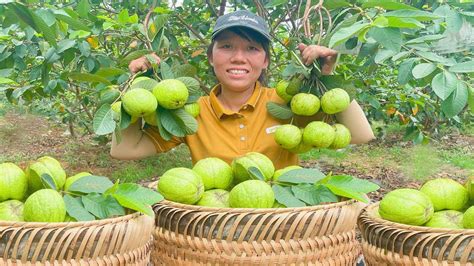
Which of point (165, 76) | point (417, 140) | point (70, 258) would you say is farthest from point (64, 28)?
point (417, 140)

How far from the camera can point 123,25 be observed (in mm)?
2006

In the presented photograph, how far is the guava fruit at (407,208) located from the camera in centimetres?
111

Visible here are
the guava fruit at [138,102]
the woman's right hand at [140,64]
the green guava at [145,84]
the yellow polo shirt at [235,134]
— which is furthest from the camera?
the yellow polo shirt at [235,134]

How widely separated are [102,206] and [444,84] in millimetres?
856

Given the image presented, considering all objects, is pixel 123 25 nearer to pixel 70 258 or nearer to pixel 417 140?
pixel 70 258

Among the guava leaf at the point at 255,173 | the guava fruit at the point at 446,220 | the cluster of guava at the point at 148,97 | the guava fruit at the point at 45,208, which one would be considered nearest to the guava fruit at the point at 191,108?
the cluster of guava at the point at 148,97

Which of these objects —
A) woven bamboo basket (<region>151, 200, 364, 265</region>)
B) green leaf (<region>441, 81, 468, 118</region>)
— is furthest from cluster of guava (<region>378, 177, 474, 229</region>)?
green leaf (<region>441, 81, 468, 118</region>)

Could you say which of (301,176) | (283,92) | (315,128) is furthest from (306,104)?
(301,176)

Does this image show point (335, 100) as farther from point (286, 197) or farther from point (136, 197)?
point (136, 197)

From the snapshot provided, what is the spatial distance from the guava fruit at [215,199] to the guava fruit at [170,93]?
1.27 ft

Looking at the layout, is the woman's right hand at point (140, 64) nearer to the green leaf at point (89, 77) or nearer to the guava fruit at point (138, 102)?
the green leaf at point (89, 77)

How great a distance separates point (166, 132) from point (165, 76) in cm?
18

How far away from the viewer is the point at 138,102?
150cm

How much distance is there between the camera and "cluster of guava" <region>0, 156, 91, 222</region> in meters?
1.05
